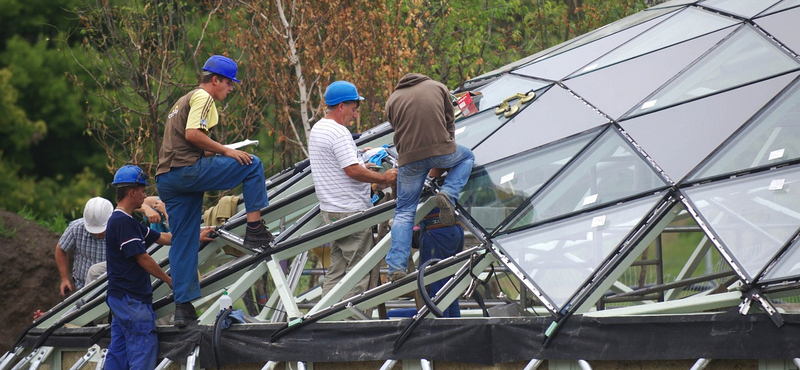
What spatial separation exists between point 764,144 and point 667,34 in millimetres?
3371

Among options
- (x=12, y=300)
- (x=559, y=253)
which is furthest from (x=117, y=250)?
(x=12, y=300)

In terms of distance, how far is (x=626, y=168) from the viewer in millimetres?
9141

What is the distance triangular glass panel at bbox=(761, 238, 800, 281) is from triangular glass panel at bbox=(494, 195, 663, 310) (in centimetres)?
132

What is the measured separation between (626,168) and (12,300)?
12914 millimetres

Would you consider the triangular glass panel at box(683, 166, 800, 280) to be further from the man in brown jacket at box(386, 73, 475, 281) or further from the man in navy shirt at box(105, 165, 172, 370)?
the man in navy shirt at box(105, 165, 172, 370)

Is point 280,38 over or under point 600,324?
over

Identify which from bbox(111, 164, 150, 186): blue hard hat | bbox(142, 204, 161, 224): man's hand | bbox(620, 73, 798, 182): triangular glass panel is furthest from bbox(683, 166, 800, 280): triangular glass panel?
bbox(142, 204, 161, 224): man's hand

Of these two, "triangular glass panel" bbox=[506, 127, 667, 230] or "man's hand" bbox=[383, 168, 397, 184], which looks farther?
"man's hand" bbox=[383, 168, 397, 184]

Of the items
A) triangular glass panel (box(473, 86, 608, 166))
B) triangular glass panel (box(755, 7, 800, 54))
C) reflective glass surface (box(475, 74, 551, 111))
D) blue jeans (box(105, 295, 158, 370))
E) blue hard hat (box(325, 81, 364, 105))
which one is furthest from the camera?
reflective glass surface (box(475, 74, 551, 111))

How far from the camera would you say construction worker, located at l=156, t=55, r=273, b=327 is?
9234 mm

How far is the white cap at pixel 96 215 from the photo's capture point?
11391mm

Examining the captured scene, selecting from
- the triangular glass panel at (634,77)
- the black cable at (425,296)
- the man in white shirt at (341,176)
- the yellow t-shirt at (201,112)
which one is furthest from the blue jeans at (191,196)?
the triangular glass panel at (634,77)

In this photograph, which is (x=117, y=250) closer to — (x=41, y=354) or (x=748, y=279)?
(x=41, y=354)

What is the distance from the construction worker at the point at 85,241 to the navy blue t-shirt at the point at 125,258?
1.92 metres
